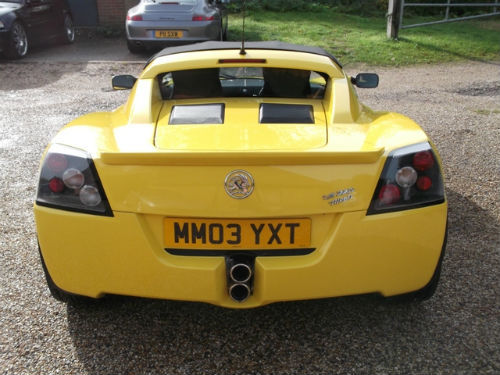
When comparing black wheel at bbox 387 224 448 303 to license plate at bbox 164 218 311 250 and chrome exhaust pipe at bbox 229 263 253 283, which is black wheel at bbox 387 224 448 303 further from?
chrome exhaust pipe at bbox 229 263 253 283

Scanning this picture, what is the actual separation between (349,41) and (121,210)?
11.8 m

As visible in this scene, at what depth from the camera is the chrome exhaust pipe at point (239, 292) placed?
243cm

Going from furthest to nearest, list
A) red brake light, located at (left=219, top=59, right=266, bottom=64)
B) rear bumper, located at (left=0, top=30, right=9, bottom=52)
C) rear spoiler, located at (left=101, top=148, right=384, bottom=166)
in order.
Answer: rear bumper, located at (left=0, top=30, right=9, bottom=52) → red brake light, located at (left=219, top=59, right=266, bottom=64) → rear spoiler, located at (left=101, top=148, right=384, bottom=166)

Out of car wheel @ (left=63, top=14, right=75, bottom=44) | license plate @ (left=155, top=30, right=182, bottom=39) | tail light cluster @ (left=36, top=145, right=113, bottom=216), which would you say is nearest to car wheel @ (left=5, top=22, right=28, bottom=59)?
car wheel @ (left=63, top=14, right=75, bottom=44)

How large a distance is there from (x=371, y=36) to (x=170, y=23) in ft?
16.3

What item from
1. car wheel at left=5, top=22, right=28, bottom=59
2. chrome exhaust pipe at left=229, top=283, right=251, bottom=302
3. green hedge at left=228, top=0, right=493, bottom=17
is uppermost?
chrome exhaust pipe at left=229, top=283, right=251, bottom=302

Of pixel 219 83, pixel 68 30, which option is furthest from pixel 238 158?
pixel 68 30

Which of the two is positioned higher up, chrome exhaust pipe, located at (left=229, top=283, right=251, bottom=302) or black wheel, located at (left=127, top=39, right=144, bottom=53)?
chrome exhaust pipe, located at (left=229, top=283, right=251, bottom=302)

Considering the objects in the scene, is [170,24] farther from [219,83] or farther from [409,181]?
[409,181]

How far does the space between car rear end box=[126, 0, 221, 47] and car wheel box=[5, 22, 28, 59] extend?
6.97 ft

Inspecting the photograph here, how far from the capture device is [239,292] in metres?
2.45

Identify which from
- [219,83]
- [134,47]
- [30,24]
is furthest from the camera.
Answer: [134,47]

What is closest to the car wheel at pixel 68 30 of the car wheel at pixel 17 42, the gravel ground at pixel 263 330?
the car wheel at pixel 17 42

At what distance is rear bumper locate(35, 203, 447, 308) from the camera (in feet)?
7.88
